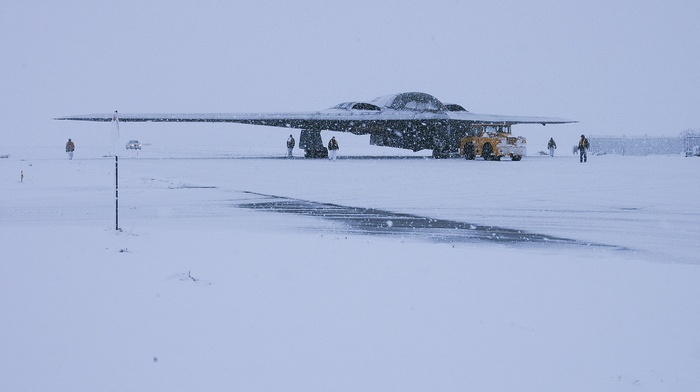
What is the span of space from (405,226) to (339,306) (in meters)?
4.50

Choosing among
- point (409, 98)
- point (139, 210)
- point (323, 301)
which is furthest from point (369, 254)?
point (409, 98)

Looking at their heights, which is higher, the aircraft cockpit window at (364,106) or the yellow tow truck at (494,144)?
the aircraft cockpit window at (364,106)

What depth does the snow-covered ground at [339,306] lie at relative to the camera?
3377mm

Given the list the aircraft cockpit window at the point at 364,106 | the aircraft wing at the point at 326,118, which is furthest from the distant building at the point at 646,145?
the aircraft cockpit window at the point at 364,106

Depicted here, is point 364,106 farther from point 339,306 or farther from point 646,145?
point 646,145

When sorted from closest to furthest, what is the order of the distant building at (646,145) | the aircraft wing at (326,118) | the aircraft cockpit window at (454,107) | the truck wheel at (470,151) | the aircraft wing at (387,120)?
the aircraft wing at (326,118) → the aircraft wing at (387,120) → the truck wheel at (470,151) → the aircraft cockpit window at (454,107) → the distant building at (646,145)

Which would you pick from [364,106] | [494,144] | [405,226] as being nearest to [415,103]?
[364,106]

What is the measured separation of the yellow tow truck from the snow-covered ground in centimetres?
2025

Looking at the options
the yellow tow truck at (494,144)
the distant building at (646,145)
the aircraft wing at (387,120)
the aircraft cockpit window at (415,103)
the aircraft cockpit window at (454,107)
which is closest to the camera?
the yellow tow truck at (494,144)

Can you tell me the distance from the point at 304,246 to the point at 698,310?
4031 mm

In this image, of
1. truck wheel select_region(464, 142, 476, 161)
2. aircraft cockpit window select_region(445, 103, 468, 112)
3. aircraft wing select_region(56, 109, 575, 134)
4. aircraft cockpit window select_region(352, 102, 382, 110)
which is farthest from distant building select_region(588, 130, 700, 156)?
aircraft cockpit window select_region(352, 102, 382, 110)

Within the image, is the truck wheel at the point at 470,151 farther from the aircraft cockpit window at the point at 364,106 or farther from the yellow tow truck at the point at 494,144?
the aircraft cockpit window at the point at 364,106

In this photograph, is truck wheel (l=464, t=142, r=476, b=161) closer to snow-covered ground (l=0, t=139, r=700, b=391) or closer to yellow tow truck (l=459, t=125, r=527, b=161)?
yellow tow truck (l=459, t=125, r=527, b=161)

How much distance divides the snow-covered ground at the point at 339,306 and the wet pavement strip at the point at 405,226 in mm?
181
